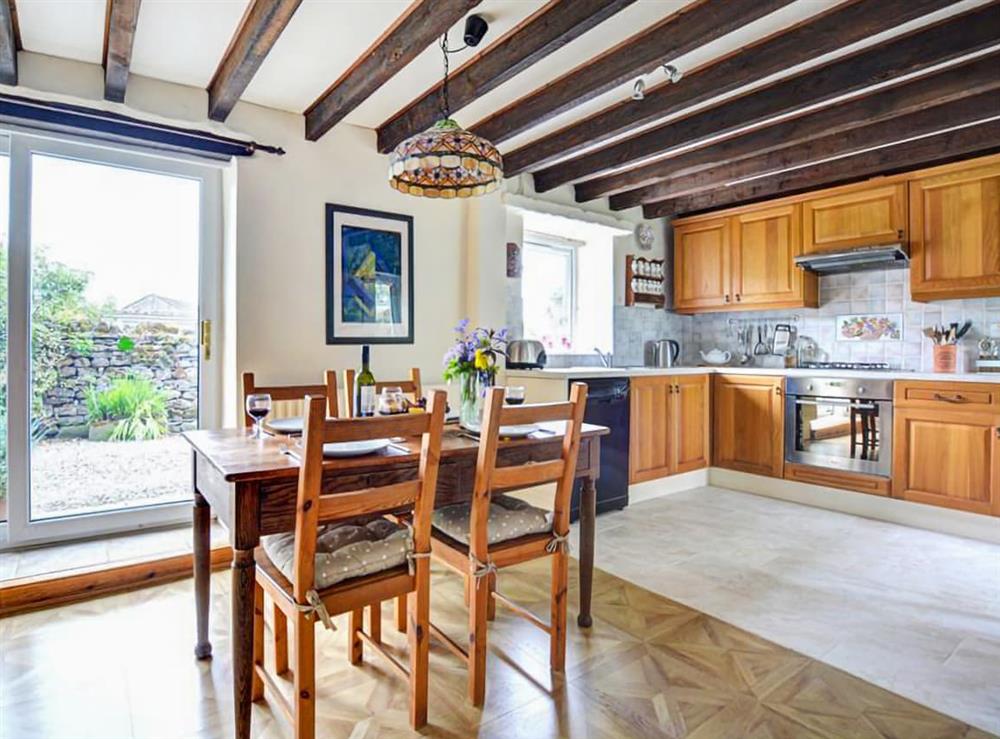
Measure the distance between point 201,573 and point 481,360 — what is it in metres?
1.18

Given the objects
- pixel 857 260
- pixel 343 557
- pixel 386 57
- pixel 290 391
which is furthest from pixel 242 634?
pixel 857 260

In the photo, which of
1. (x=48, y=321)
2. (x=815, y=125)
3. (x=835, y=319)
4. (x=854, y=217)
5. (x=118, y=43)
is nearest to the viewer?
(x=118, y=43)

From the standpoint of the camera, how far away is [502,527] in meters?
1.81

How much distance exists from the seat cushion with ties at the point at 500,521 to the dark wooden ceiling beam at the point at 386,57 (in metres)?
1.71

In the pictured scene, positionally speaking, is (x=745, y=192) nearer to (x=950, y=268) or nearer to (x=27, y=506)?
(x=950, y=268)

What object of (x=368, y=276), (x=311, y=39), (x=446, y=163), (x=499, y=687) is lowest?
(x=499, y=687)

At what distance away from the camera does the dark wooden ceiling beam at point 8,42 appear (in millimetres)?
2059

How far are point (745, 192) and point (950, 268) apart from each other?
146 cm

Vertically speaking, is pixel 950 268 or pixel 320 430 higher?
pixel 950 268

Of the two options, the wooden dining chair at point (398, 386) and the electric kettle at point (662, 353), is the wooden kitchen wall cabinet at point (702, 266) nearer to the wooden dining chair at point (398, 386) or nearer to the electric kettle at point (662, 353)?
the electric kettle at point (662, 353)

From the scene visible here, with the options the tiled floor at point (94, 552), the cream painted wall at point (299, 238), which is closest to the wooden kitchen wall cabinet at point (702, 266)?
the cream painted wall at point (299, 238)

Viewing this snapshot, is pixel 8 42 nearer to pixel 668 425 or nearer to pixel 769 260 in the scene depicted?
pixel 668 425

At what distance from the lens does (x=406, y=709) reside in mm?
1659

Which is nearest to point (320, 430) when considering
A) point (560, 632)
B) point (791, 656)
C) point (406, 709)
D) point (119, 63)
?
point (406, 709)
